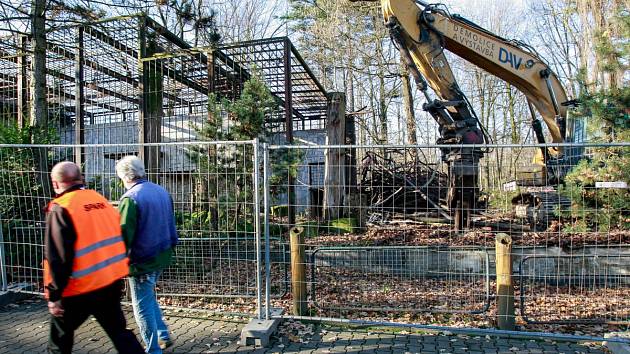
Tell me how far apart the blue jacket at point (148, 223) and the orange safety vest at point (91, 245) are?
0.35 meters

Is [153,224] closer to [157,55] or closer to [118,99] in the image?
[157,55]

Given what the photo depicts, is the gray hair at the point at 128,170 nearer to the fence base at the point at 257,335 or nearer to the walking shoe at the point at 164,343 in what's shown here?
the walking shoe at the point at 164,343

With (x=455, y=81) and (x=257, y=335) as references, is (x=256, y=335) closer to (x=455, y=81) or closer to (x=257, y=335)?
(x=257, y=335)

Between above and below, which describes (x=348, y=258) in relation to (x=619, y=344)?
above

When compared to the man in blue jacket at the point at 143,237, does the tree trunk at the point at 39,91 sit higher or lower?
higher

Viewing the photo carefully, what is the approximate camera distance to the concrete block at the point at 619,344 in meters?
3.92

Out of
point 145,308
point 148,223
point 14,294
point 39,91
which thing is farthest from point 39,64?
point 145,308

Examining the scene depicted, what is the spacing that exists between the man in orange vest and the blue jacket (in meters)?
0.30

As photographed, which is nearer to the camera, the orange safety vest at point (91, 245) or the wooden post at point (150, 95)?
the orange safety vest at point (91, 245)

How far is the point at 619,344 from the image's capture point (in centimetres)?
402

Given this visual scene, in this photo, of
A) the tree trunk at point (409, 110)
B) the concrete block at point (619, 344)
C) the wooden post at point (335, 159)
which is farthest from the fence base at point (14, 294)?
the tree trunk at point (409, 110)

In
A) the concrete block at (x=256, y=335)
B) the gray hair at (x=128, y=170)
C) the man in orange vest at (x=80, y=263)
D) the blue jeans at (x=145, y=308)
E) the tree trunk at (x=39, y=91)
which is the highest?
the tree trunk at (x=39, y=91)

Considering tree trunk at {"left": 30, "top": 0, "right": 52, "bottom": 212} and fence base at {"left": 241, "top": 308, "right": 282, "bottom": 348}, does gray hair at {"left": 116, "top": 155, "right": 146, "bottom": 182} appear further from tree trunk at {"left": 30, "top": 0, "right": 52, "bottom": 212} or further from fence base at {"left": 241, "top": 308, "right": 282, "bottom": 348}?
tree trunk at {"left": 30, "top": 0, "right": 52, "bottom": 212}

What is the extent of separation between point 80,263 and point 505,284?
156 inches
